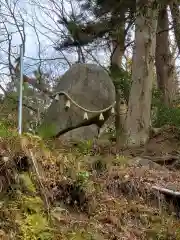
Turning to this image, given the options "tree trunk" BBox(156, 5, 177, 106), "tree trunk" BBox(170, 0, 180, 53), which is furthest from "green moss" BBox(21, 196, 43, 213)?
"tree trunk" BBox(156, 5, 177, 106)

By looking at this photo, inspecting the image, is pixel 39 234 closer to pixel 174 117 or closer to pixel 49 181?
pixel 49 181

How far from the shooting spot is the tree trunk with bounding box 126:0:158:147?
7.73 metres

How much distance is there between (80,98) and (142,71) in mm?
1243

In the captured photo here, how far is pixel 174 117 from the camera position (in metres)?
9.55

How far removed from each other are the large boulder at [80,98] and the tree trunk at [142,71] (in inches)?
21.5

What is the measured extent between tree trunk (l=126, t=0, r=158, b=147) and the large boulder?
545 millimetres

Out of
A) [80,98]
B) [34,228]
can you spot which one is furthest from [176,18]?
[34,228]

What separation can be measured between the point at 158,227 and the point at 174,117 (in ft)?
17.3

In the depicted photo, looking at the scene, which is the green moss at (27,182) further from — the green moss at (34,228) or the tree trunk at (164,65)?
the tree trunk at (164,65)

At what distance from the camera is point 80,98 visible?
8016 millimetres

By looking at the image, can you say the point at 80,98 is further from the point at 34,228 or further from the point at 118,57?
the point at 118,57

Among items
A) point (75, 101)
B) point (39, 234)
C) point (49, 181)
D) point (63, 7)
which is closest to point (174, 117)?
point (75, 101)

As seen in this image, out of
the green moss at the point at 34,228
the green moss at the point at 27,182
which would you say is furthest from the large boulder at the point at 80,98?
the green moss at the point at 34,228

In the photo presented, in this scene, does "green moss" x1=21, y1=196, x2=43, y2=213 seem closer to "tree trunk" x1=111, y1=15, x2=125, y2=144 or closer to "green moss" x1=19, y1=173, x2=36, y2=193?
"green moss" x1=19, y1=173, x2=36, y2=193
